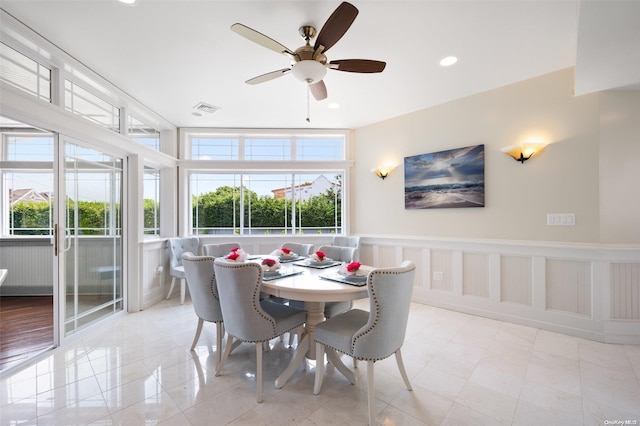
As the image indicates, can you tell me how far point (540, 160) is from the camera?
3088mm

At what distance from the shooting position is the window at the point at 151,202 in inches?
162

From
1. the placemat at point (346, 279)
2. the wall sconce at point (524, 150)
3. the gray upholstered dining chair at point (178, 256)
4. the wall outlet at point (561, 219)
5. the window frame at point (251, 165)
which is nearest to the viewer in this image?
the placemat at point (346, 279)

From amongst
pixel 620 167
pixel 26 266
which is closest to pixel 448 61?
pixel 620 167

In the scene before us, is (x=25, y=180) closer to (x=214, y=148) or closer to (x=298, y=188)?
(x=214, y=148)

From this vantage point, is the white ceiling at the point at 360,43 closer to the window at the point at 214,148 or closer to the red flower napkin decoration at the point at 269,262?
the window at the point at 214,148

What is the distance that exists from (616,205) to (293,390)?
11.8 feet

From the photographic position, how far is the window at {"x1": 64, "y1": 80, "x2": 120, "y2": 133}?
2787 mm

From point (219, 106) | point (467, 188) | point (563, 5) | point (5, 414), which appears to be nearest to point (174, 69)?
point (219, 106)

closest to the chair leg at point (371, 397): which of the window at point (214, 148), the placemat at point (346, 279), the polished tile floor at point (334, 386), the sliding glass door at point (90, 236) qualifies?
the polished tile floor at point (334, 386)

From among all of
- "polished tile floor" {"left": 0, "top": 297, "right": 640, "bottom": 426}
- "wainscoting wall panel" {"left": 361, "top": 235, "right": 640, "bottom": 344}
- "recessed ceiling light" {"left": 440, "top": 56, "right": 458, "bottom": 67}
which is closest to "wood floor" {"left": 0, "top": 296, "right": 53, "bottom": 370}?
"polished tile floor" {"left": 0, "top": 297, "right": 640, "bottom": 426}

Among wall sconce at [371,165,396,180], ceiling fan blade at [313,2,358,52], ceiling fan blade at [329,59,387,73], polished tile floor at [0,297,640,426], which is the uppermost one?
ceiling fan blade at [313,2,358,52]

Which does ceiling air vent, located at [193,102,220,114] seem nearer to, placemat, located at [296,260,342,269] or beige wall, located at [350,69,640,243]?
placemat, located at [296,260,342,269]

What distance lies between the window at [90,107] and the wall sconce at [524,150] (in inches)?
187

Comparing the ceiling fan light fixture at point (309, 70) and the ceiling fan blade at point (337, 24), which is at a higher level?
the ceiling fan blade at point (337, 24)
